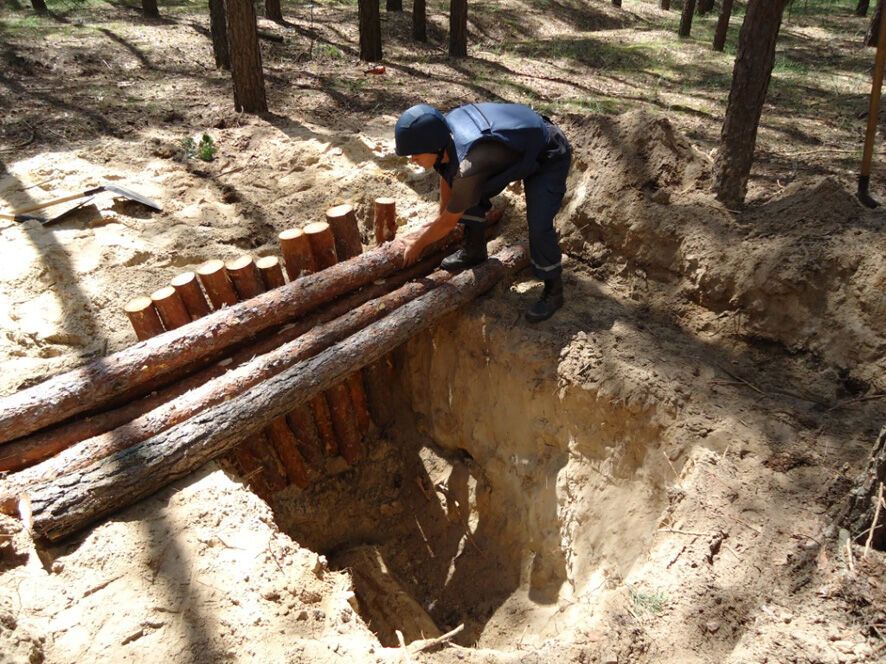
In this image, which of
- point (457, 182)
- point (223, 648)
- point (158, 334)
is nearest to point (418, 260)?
point (457, 182)

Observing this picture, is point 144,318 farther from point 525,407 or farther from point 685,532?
point 685,532

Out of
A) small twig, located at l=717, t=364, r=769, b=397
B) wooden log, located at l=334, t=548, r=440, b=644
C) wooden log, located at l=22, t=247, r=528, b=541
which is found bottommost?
wooden log, located at l=334, t=548, r=440, b=644

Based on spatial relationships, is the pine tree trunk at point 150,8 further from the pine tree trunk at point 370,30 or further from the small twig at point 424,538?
the small twig at point 424,538

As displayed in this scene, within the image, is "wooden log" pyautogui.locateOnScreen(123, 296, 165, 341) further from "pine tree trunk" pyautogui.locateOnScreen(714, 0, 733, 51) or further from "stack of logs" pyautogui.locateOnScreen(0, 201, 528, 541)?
"pine tree trunk" pyautogui.locateOnScreen(714, 0, 733, 51)

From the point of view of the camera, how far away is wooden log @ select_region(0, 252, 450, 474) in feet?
11.6

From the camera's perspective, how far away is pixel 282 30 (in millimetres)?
12078

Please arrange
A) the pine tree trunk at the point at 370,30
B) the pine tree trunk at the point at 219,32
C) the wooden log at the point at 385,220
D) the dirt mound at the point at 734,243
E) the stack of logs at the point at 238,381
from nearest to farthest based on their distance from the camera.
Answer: the stack of logs at the point at 238,381, the dirt mound at the point at 734,243, the wooden log at the point at 385,220, the pine tree trunk at the point at 219,32, the pine tree trunk at the point at 370,30

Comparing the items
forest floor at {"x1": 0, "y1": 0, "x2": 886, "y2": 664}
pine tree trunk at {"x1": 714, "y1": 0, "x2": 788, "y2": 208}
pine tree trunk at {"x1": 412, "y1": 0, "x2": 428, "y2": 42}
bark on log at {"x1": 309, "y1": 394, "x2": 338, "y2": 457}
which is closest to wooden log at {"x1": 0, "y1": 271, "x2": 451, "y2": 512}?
bark on log at {"x1": 309, "y1": 394, "x2": 338, "y2": 457}

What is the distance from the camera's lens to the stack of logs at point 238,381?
3.32 meters

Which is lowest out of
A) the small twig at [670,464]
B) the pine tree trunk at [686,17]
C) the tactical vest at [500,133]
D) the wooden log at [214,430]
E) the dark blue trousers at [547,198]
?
the small twig at [670,464]

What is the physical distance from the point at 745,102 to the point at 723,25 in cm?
938

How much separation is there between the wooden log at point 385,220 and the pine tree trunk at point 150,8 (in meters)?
10.5

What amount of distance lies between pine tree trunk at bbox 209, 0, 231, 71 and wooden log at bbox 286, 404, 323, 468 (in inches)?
280

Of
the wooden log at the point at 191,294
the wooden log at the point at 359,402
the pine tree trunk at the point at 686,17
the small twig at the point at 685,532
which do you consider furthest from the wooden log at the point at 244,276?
the pine tree trunk at the point at 686,17
